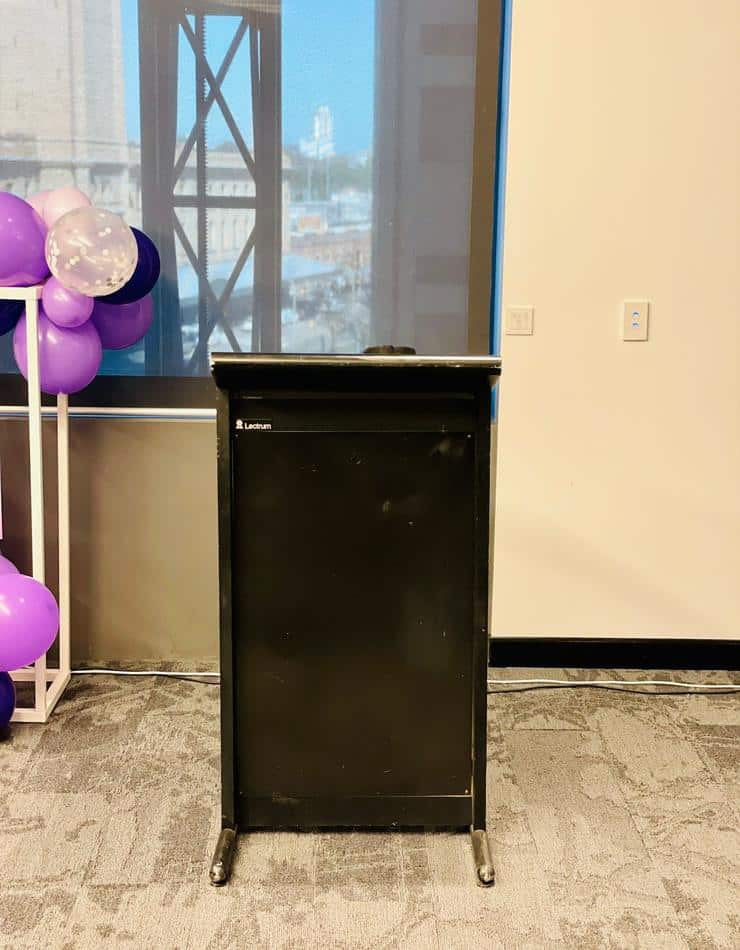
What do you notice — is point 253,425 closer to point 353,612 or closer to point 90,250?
point 353,612

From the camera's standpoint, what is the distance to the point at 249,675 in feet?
6.48

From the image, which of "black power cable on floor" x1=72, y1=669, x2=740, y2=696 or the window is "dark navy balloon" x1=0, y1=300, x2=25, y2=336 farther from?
"black power cable on floor" x1=72, y1=669, x2=740, y2=696

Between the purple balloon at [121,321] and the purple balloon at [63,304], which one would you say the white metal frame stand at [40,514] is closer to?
the purple balloon at [63,304]

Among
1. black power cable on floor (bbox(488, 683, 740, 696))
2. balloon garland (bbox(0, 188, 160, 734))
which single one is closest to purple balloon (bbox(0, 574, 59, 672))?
balloon garland (bbox(0, 188, 160, 734))

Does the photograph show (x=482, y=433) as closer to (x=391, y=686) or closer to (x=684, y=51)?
(x=391, y=686)

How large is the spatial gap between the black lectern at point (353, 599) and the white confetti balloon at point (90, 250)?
1.71 ft

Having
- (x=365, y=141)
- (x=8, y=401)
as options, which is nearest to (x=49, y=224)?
(x=8, y=401)

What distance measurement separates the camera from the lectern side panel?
1922 mm

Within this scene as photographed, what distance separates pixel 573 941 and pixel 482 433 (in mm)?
911

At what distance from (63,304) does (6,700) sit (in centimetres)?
96

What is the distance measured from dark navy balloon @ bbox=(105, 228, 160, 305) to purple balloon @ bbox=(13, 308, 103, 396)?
0.37 ft

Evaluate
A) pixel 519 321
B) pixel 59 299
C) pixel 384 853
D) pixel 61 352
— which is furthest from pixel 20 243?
pixel 384 853

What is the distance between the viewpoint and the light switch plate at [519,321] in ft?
9.25

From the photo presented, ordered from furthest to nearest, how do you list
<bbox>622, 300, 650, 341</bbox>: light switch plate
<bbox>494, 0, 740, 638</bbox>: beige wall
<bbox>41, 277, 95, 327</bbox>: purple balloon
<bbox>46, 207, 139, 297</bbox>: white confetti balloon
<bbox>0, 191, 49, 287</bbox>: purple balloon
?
<bbox>622, 300, 650, 341</bbox>: light switch plate < <bbox>494, 0, 740, 638</bbox>: beige wall < <bbox>41, 277, 95, 327</bbox>: purple balloon < <bbox>0, 191, 49, 287</bbox>: purple balloon < <bbox>46, 207, 139, 297</bbox>: white confetti balloon
